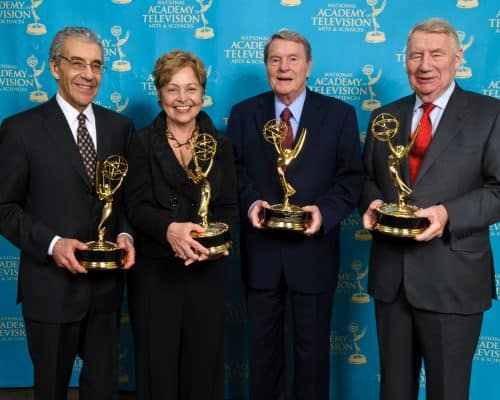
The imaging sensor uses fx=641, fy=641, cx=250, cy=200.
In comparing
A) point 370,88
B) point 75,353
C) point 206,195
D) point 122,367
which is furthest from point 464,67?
point 122,367

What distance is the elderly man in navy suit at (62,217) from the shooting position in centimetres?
228

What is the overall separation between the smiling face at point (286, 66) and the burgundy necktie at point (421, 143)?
1.88ft

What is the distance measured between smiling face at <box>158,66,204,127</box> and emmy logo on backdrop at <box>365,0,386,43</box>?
4.17ft

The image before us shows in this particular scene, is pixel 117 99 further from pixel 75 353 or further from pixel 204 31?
pixel 75 353

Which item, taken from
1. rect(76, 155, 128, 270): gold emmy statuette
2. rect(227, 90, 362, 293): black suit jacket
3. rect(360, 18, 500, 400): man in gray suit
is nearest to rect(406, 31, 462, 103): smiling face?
rect(360, 18, 500, 400): man in gray suit

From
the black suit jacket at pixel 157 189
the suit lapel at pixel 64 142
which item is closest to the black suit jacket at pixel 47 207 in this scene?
the suit lapel at pixel 64 142

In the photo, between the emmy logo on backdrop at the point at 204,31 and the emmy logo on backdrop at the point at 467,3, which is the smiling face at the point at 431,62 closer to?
the emmy logo on backdrop at the point at 467,3

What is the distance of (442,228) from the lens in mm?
2219

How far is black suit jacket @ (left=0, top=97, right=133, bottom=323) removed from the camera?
Answer: 7.46 ft

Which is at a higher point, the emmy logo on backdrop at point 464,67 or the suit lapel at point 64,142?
the emmy logo on backdrop at point 464,67

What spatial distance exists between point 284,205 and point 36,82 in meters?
1.69

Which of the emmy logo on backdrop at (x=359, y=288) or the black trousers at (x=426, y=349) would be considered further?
the emmy logo on backdrop at (x=359, y=288)

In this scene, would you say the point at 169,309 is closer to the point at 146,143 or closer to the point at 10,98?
the point at 146,143

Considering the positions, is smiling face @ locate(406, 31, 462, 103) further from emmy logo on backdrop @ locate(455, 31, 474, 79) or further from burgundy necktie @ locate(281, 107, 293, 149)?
emmy logo on backdrop @ locate(455, 31, 474, 79)
